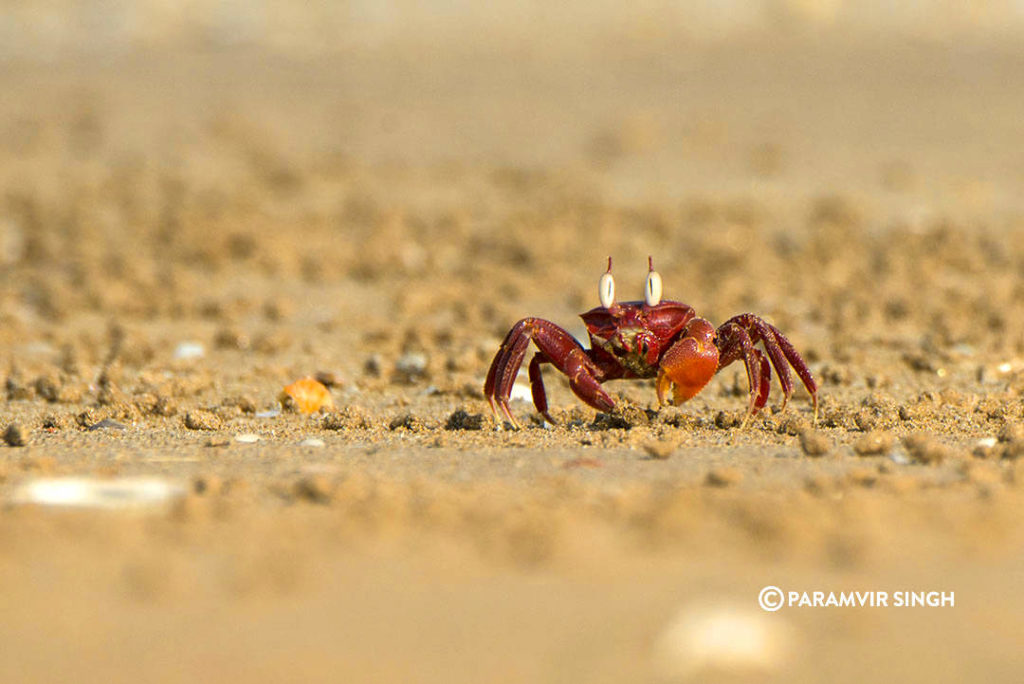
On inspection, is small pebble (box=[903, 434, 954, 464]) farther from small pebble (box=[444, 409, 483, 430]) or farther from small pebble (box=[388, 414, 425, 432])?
small pebble (box=[388, 414, 425, 432])

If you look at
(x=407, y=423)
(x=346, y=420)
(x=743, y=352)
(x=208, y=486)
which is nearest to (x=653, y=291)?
(x=743, y=352)

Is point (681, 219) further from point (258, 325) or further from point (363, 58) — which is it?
point (363, 58)

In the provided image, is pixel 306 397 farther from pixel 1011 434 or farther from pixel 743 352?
pixel 1011 434

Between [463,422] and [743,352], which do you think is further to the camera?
[463,422]

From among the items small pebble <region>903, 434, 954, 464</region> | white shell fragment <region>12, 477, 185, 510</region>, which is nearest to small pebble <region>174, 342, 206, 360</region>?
white shell fragment <region>12, 477, 185, 510</region>

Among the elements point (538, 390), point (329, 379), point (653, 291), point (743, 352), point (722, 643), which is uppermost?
point (653, 291)

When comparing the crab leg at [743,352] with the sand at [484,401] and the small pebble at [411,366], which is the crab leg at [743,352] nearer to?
the sand at [484,401]
